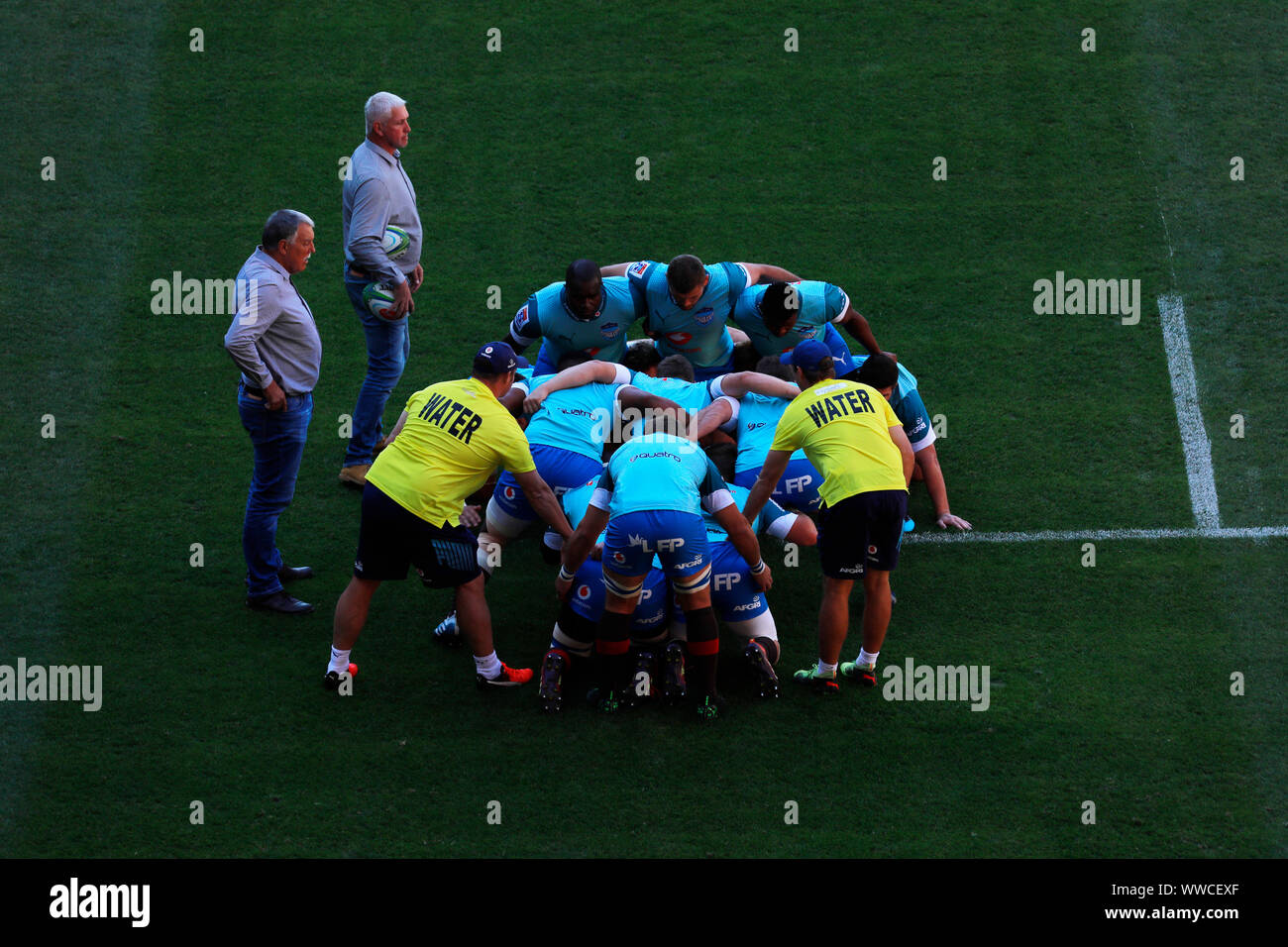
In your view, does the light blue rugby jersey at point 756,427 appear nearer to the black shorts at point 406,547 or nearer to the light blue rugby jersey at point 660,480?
the light blue rugby jersey at point 660,480

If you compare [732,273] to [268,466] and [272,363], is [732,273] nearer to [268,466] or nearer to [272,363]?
[272,363]

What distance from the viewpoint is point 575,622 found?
7785mm

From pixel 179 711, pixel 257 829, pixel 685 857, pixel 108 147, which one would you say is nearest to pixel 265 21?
pixel 108 147

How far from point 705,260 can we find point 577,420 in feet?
9.64

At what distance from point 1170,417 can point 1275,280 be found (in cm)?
190

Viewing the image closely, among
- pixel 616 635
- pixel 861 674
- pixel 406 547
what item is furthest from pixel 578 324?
pixel 861 674

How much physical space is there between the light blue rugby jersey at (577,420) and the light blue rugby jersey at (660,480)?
41.9 inches

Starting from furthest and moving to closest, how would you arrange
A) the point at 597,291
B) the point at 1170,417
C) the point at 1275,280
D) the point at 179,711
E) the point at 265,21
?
the point at 265,21, the point at 1275,280, the point at 1170,417, the point at 597,291, the point at 179,711

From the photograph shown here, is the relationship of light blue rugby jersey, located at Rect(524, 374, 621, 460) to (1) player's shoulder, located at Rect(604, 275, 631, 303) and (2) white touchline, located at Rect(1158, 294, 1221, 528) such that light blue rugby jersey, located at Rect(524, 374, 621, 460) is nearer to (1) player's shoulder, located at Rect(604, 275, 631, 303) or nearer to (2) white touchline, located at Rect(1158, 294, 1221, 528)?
(1) player's shoulder, located at Rect(604, 275, 631, 303)

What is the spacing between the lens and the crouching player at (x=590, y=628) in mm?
7715

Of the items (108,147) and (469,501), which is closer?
(469,501)

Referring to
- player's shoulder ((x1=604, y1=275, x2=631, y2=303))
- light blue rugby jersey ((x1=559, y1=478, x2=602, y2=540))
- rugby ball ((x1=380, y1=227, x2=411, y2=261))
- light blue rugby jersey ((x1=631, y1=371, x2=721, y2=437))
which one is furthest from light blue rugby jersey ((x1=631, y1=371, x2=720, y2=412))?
rugby ball ((x1=380, y1=227, x2=411, y2=261))

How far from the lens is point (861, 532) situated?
295 inches

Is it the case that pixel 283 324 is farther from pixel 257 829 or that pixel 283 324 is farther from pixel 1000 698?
pixel 1000 698
